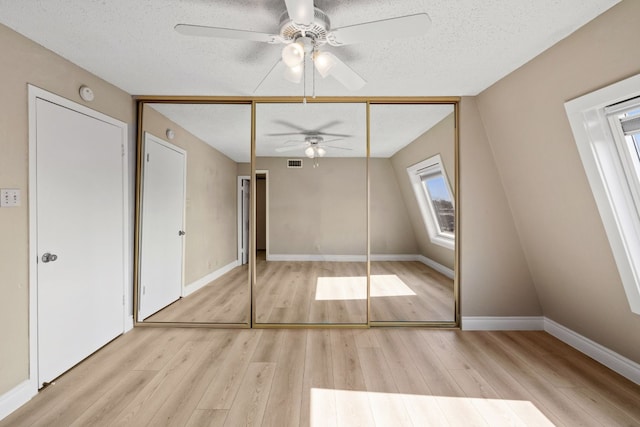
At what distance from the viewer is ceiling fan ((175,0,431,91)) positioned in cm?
127

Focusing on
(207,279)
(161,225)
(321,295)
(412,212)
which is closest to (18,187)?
(161,225)

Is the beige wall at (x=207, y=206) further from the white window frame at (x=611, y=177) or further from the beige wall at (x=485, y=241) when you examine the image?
the white window frame at (x=611, y=177)

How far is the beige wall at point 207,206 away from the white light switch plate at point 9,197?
1539 millimetres

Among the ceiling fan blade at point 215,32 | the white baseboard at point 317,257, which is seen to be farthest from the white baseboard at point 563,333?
the ceiling fan blade at point 215,32

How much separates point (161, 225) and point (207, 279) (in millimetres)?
966

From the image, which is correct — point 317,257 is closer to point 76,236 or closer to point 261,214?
point 261,214

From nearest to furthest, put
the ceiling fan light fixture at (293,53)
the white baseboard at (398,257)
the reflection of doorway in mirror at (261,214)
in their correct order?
1. the ceiling fan light fixture at (293,53)
2. the reflection of doorway in mirror at (261,214)
3. the white baseboard at (398,257)

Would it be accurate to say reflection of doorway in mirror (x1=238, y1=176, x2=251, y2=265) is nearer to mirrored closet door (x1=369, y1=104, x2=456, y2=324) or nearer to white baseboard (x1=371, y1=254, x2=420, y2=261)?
mirrored closet door (x1=369, y1=104, x2=456, y2=324)

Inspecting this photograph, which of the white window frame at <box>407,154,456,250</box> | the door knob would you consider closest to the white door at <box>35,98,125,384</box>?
the door knob

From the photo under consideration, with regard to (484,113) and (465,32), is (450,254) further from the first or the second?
(465,32)

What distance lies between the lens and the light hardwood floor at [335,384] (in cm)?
166

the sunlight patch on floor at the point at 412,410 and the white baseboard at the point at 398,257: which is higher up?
the white baseboard at the point at 398,257

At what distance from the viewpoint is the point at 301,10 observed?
123 centimetres

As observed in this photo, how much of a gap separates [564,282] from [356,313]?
1937 mm
